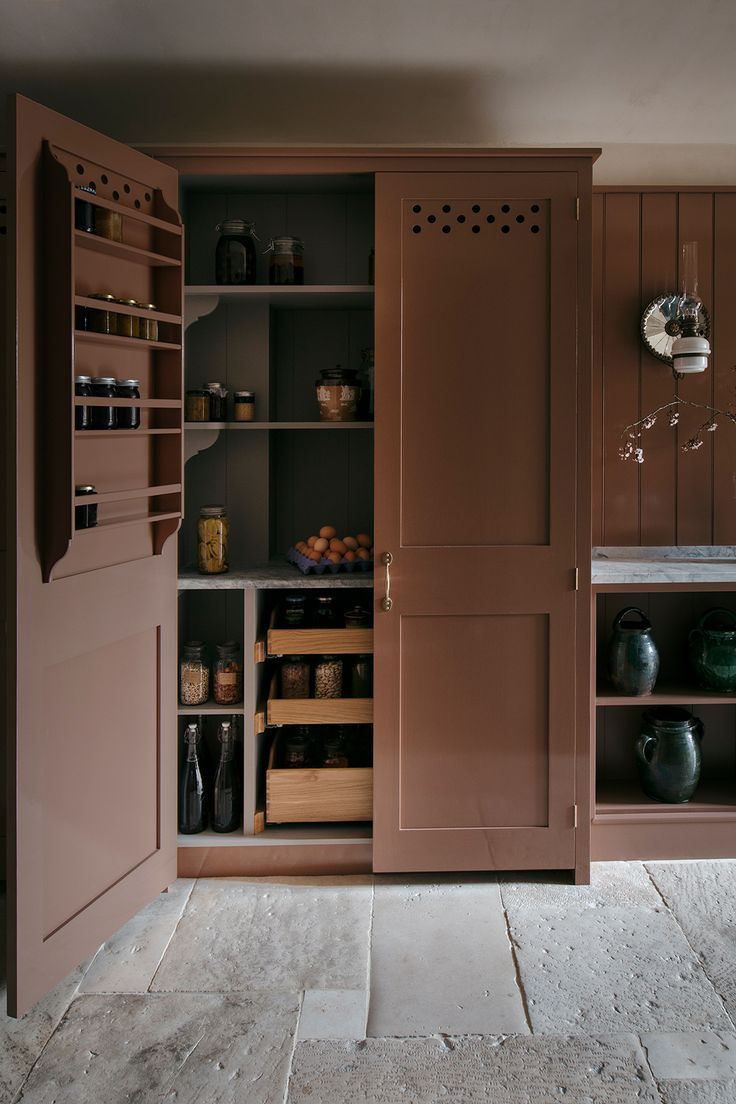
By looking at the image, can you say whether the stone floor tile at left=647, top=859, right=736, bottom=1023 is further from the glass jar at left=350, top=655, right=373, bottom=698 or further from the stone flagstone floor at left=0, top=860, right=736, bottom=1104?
the glass jar at left=350, top=655, right=373, bottom=698

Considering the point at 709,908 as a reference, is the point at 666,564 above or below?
above

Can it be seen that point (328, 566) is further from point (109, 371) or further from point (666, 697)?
point (666, 697)

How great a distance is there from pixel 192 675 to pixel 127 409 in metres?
0.96

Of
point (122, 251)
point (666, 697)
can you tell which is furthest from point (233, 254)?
point (666, 697)

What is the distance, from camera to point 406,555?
2799mm

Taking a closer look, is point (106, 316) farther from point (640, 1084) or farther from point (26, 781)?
point (640, 1084)

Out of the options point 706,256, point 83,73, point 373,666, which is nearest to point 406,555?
point 373,666

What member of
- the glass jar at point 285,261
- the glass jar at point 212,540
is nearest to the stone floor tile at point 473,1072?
the glass jar at point 212,540

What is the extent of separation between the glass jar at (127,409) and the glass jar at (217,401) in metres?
0.54

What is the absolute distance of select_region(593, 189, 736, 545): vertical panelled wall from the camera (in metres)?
3.26

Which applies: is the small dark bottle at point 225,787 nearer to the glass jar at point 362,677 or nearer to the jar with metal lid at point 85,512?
the glass jar at point 362,677

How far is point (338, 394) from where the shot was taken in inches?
117

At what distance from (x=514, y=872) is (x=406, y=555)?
1147 mm

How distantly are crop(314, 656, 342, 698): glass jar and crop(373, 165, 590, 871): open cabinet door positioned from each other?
24cm
